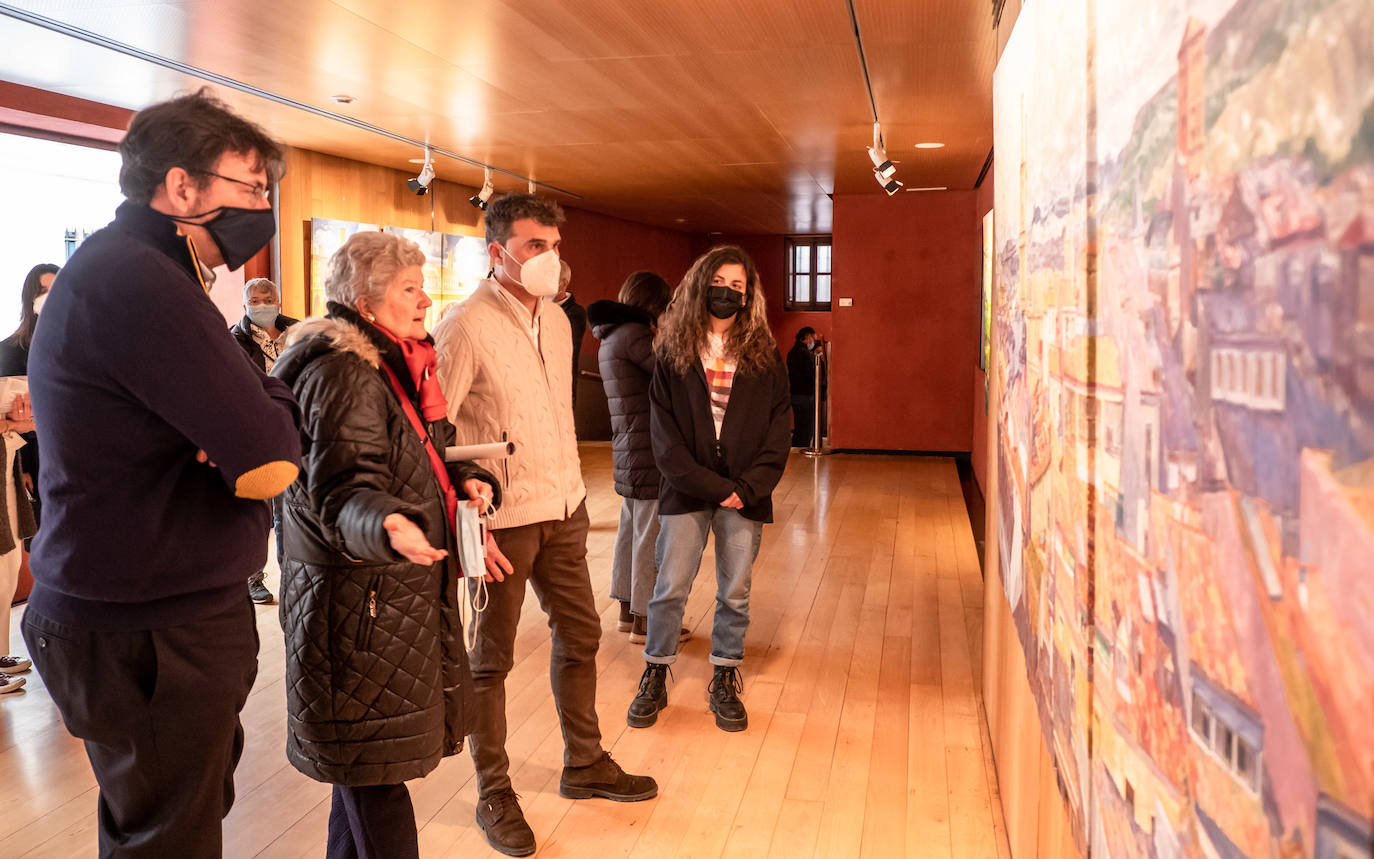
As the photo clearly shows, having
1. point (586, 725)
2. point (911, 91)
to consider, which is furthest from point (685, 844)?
point (911, 91)

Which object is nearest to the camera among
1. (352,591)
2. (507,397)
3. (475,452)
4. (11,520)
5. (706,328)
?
(352,591)

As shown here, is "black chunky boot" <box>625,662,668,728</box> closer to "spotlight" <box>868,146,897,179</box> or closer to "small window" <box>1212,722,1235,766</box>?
"small window" <box>1212,722,1235,766</box>

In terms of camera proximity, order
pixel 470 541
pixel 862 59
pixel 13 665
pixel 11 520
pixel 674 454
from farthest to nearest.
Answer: pixel 862 59 → pixel 13 665 → pixel 11 520 → pixel 674 454 → pixel 470 541

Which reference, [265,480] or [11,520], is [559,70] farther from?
[265,480]

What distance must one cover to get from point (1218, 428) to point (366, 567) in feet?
5.37

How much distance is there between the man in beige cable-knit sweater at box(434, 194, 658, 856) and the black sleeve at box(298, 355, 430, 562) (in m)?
0.60

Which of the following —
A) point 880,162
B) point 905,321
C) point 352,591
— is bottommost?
point 352,591

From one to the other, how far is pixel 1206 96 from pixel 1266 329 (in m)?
0.27

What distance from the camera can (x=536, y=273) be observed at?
2.82 meters

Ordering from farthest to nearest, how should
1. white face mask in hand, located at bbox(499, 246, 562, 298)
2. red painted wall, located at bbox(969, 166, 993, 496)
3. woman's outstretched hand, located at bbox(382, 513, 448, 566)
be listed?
red painted wall, located at bbox(969, 166, 993, 496) → white face mask in hand, located at bbox(499, 246, 562, 298) → woman's outstretched hand, located at bbox(382, 513, 448, 566)

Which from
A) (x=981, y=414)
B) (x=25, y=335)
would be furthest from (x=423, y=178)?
(x=981, y=414)

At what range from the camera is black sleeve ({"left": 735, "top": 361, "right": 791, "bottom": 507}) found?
3590 millimetres

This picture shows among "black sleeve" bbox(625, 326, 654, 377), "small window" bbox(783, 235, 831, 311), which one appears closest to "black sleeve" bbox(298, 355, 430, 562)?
"black sleeve" bbox(625, 326, 654, 377)

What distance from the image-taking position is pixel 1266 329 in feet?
2.69
